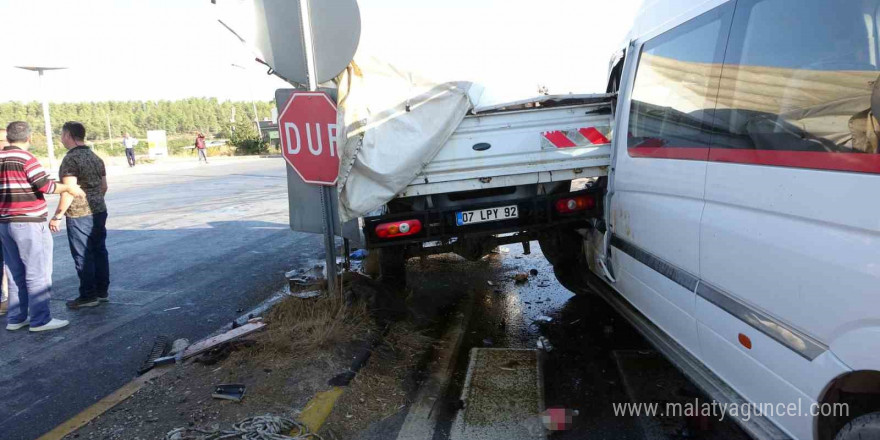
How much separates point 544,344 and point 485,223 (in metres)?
1.07

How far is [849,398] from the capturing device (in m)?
1.81

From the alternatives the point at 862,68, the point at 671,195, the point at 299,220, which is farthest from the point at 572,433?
the point at 299,220

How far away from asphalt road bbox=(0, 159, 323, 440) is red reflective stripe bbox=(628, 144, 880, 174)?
3912mm

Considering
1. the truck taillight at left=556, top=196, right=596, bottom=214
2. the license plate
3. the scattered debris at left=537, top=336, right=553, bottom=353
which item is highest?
the truck taillight at left=556, top=196, right=596, bottom=214

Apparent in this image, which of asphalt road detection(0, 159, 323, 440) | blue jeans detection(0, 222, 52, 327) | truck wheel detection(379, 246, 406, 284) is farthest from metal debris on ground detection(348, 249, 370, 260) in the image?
blue jeans detection(0, 222, 52, 327)

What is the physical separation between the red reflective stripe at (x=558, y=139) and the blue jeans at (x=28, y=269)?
14.4ft

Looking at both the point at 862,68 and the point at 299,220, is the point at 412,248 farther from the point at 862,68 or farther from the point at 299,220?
the point at 862,68

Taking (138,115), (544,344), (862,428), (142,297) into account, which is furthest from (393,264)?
(138,115)

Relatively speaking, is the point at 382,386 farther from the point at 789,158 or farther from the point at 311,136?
the point at 789,158

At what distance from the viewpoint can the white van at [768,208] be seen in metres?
1.70

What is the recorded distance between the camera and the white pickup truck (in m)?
4.03

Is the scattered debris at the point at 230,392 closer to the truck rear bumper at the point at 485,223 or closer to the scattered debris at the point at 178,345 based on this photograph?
the scattered debris at the point at 178,345

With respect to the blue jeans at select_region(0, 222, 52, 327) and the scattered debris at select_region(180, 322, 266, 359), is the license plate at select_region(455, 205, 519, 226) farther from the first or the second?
the blue jeans at select_region(0, 222, 52, 327)

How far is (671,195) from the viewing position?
2.81 m
